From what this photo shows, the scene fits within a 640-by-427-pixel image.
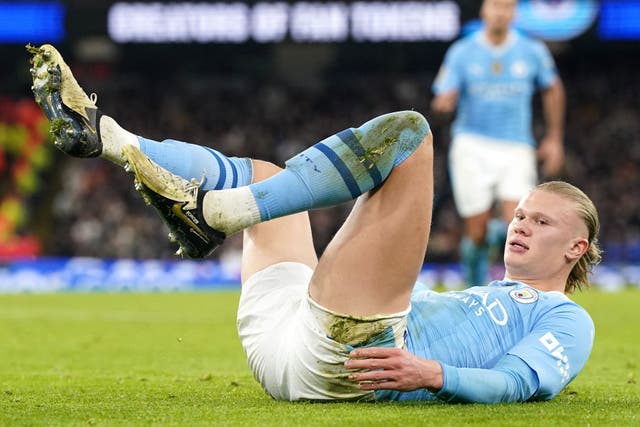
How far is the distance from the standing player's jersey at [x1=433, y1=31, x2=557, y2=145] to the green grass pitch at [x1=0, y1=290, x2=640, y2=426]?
200 cm

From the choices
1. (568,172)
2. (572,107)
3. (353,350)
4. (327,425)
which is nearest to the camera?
(327,425)

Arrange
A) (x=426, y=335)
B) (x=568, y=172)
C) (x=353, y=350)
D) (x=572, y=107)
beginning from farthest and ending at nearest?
1. (x=572, y=107)
2. (x=568, y=172)
3. (x=426, y=335)
4. (x=353, y=350)

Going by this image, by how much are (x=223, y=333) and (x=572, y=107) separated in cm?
1661

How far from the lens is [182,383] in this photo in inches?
194

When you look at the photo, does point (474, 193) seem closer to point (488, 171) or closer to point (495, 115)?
point (488, 171)

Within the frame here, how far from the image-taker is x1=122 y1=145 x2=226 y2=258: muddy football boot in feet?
11.5

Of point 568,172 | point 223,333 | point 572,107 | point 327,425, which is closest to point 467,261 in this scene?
point 223,333

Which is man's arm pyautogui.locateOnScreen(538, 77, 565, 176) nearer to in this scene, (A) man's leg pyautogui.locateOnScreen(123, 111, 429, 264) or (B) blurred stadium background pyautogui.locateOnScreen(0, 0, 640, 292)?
(A) man's leg pyautogui.locateOnScreen(123, 111, 429, 264)

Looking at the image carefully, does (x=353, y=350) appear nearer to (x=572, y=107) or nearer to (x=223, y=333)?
(x=223, y=333)

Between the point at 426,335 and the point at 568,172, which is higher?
the point at 426,335

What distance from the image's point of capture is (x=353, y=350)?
3574 millimetres

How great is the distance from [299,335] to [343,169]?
62 centimetres

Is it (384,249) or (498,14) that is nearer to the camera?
(384,249)

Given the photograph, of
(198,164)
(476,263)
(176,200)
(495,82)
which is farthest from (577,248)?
(495,82)
